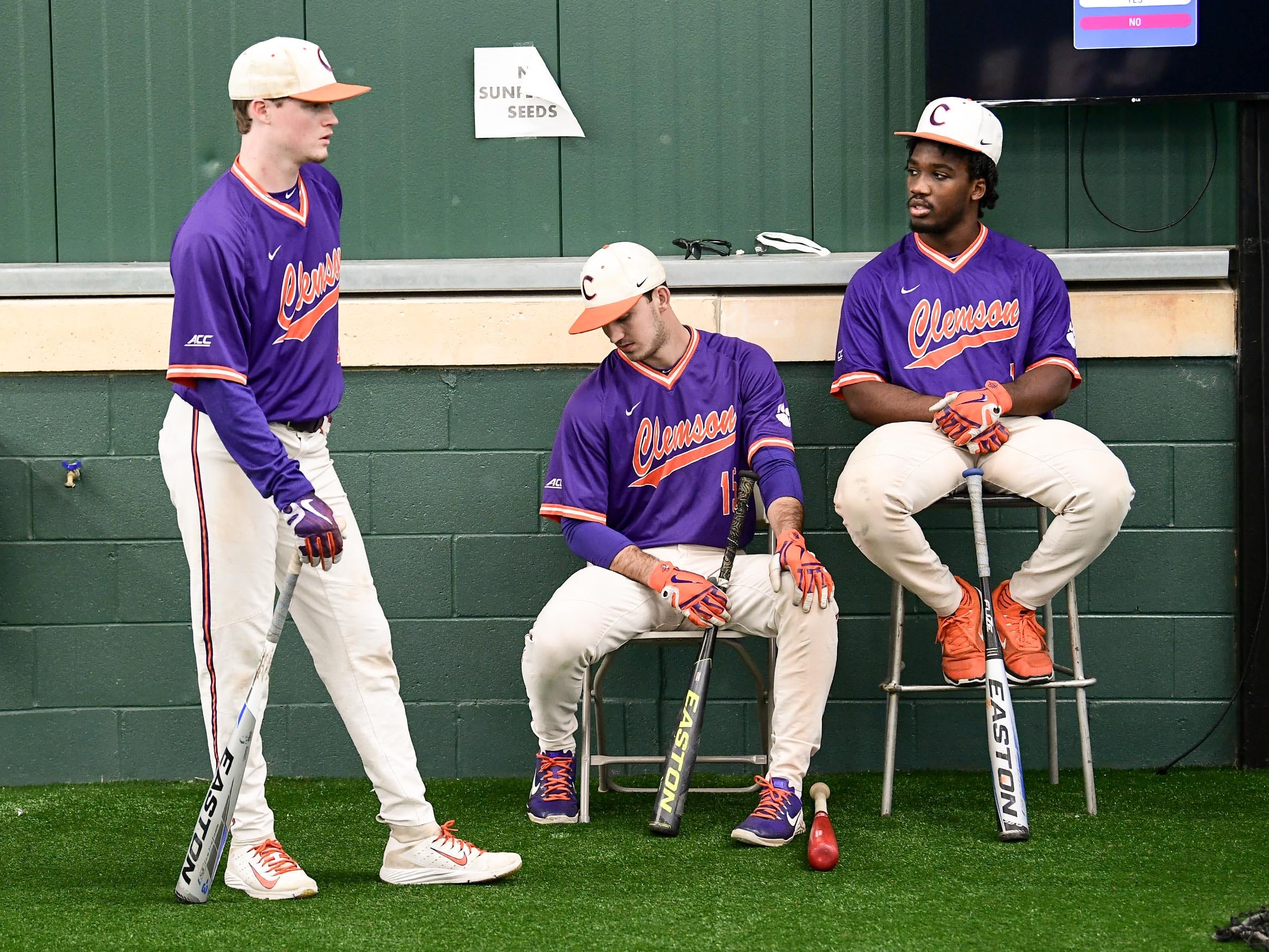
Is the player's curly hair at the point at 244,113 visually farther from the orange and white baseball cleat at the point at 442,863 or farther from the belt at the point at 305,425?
the orange and white baseball cleat at the point at 442,863

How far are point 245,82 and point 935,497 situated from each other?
6.11 ft

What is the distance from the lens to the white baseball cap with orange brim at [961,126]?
3.74m

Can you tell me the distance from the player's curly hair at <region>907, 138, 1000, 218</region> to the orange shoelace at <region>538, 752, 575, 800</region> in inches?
72.0

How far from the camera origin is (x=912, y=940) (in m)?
2.63

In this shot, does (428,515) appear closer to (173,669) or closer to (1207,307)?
(173,669)

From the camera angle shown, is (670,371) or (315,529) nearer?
(315,529)

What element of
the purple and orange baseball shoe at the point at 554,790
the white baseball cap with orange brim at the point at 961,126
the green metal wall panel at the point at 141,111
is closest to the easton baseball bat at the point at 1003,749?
the purple and orange baseball shoe at the point at 554,790

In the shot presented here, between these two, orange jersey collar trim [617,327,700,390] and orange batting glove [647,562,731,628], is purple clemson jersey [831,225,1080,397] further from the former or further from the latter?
orange batting glove [647,562,731,628]

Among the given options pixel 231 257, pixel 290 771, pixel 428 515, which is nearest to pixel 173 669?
pixel 290 771

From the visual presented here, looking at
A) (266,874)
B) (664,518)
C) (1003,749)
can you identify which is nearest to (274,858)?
(266,874)

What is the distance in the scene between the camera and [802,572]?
11.0 ft

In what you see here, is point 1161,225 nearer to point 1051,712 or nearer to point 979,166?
point 979,166

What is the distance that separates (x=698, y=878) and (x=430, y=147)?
231 cm

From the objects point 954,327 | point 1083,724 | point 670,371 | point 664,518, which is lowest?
point 1083,724
